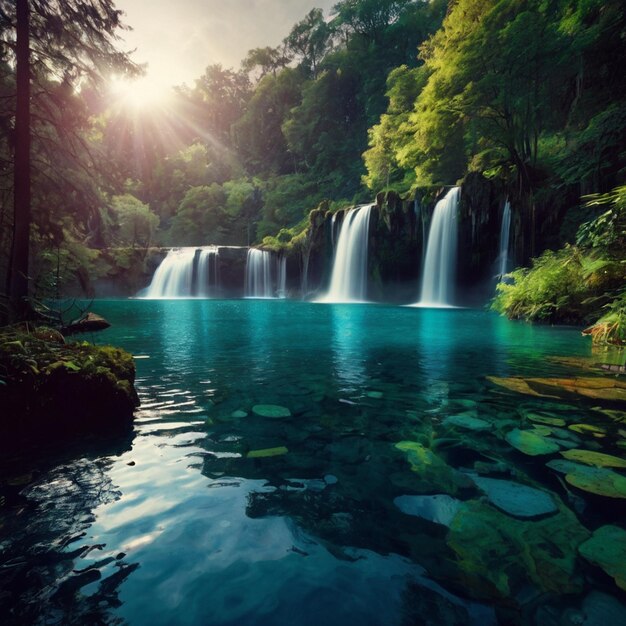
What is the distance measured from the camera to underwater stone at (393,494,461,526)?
2.15 metres

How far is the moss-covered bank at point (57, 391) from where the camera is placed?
323cm

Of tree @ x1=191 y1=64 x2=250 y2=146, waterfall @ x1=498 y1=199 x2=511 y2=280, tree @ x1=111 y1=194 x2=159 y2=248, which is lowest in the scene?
waterfall @ x1=498 y1=199 x2=511 y2=280

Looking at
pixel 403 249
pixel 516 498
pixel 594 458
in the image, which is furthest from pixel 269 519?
pixel 403 249

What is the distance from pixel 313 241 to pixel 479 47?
17740 millimetres

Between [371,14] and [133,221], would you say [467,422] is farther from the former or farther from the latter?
[371,14]

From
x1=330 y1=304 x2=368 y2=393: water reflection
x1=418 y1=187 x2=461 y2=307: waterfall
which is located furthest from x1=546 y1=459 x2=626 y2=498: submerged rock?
x1=418 y1=187 x2=461 y2=307: waterfall

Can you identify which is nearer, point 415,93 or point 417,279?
point 417,279

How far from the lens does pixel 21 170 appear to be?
7.18 metres

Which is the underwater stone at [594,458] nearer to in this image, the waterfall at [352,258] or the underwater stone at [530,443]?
the underwater stone at [530,443]

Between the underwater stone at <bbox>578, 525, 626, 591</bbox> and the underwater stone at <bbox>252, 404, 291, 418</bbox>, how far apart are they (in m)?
2.63

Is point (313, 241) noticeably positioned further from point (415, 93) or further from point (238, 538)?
point (238, 538)

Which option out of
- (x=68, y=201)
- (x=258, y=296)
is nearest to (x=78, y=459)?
(x=68, y=201)

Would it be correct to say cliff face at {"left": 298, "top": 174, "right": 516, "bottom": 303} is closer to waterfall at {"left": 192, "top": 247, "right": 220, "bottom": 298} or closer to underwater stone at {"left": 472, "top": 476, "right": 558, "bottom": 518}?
waterfall at {"left": 192, "top": 247, "right": 220, "bottom": 298}

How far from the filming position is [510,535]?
6.48 ft
